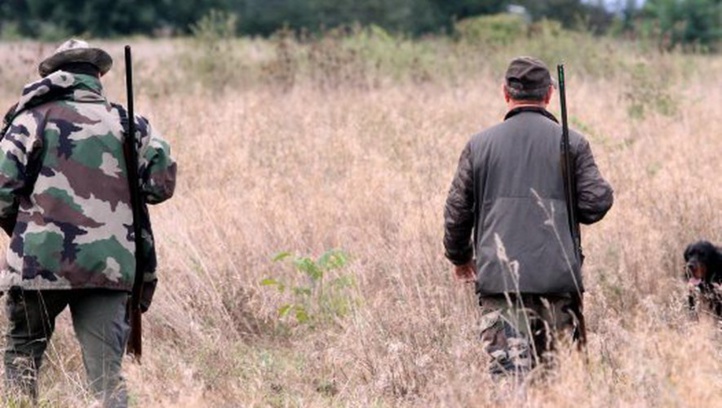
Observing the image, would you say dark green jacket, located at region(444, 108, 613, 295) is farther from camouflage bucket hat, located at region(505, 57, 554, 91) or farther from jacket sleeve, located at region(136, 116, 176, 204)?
jacket sleeve, located at region(136, 116, 176, 204)

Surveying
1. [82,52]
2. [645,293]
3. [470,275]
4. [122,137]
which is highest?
[82,52]

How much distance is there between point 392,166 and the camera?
1106 cm

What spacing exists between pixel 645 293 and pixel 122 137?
4044 mm

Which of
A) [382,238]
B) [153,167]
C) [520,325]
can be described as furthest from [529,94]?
[382,238]

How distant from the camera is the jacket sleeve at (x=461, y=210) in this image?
541 cm

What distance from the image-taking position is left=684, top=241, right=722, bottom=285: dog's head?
25.4 feet

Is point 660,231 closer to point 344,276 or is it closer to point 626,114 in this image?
point 344,276

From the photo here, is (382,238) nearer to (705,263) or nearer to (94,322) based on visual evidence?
(705,263)

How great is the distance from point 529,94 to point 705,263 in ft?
9.57

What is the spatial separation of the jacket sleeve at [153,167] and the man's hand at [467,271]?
4.41ft

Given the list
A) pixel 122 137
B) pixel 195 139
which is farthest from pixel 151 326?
pixel 195 139

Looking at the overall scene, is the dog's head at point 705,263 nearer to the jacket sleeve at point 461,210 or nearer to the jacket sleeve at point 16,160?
the jacket sleeve at point 461,210

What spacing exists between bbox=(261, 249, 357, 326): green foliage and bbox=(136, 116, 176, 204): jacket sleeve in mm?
2173

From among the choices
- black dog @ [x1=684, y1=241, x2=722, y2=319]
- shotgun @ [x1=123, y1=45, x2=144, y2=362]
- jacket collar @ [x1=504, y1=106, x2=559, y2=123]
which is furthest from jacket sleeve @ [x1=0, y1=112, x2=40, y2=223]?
black dog @ [x1=684, y1=241, x2=722, y2=319]
